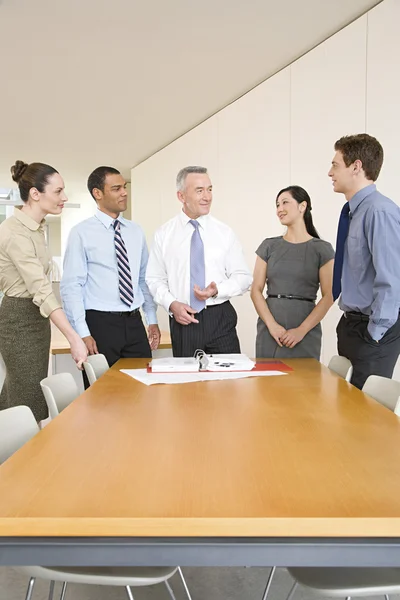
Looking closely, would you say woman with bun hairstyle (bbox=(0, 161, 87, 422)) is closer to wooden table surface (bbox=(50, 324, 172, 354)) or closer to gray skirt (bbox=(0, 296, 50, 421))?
gray skirt (bbox=(0, 296, 50, 421))

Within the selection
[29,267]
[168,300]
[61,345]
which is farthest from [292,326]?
[61,345]

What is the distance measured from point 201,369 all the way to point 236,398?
62cm

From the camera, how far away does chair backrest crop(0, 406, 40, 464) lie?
1.92 meters

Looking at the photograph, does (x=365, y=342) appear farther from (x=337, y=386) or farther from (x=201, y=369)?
(x=201, y=369)

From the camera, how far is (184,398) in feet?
7.37

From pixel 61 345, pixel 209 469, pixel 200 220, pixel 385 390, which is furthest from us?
pixel 61 345

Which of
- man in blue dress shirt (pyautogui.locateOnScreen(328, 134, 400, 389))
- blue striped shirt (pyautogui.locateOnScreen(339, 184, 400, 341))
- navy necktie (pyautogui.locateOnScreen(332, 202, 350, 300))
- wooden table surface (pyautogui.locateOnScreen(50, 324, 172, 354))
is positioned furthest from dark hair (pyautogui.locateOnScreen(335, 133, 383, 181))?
wooden table surface (pyautogui.locateOnScreen(50, 324, 172, 354))

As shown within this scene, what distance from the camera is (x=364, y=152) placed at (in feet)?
10.2

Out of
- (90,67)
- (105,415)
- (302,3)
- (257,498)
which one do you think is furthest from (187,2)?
(257,498)

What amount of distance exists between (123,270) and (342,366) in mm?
1467

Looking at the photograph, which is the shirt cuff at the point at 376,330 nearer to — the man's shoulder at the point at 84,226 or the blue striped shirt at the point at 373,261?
the blue striped shirt at the point at 373,261

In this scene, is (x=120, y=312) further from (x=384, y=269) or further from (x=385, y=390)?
(x=385, y=390)

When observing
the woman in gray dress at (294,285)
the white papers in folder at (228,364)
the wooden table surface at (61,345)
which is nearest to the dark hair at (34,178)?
the white papers in folder at (228,364)

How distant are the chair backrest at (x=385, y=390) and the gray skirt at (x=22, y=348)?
1839mm
